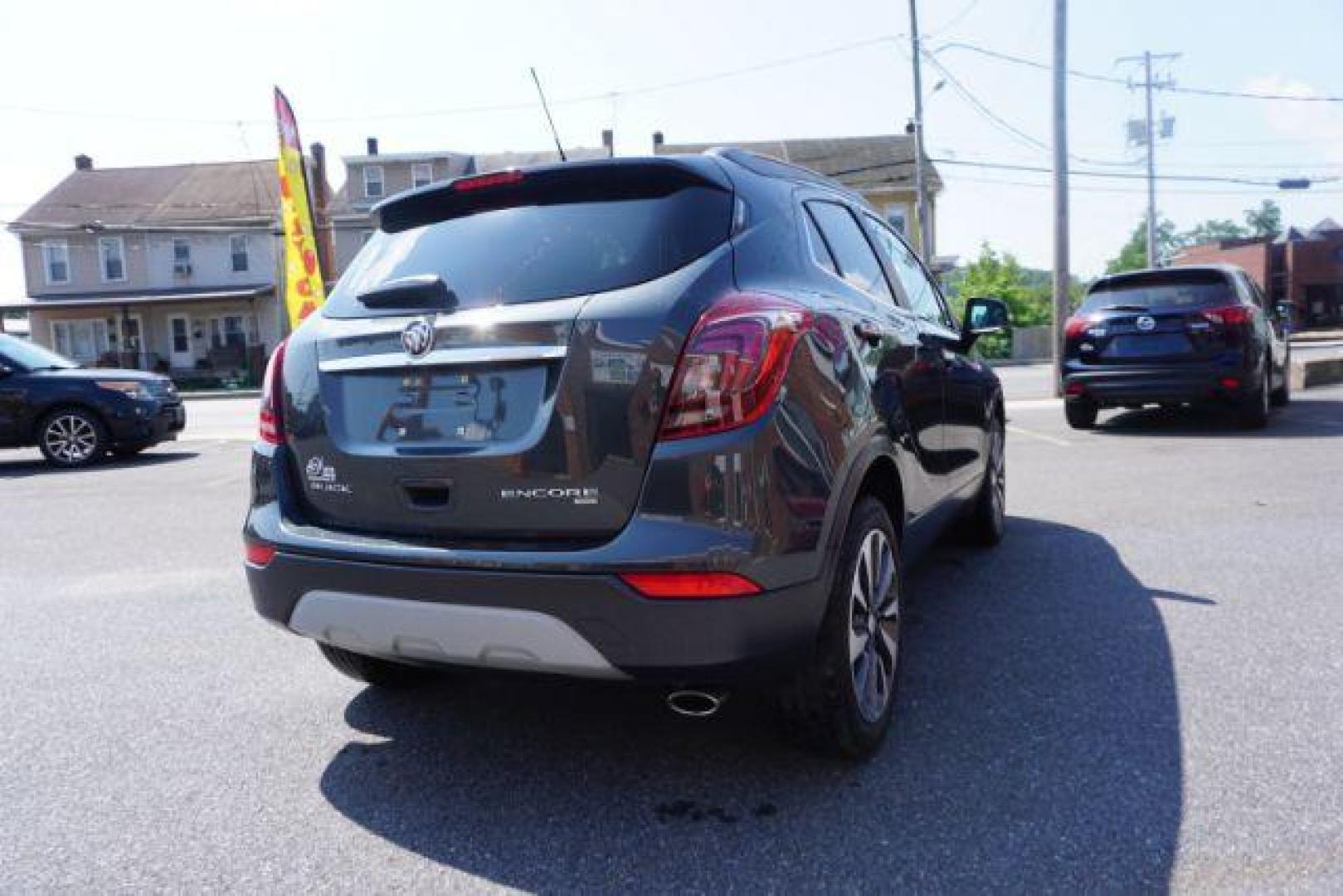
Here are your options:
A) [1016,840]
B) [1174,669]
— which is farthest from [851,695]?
[1174,669]

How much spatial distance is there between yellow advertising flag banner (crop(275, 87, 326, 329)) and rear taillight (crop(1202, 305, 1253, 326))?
46.4ft

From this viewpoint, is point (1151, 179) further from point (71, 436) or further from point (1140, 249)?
point (1140, 249)

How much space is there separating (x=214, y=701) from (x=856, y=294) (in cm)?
259

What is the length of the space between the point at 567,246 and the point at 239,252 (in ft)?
133

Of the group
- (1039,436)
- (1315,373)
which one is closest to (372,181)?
(1315,373)

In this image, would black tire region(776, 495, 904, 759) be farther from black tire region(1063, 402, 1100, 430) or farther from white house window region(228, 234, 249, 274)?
white house window region(228, 234, 249, 274)

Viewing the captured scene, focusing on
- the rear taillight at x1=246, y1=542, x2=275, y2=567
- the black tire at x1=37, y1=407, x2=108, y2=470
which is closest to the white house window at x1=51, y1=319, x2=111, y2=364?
the black tire at x1=37, y1=407, x2=108, y2=470

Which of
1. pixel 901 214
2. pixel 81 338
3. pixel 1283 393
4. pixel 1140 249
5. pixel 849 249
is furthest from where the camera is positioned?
pixel 1140 249

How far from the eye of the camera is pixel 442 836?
2.50 meters

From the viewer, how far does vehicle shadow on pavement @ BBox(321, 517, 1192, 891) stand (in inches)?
91.0

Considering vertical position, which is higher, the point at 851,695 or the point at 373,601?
the point at 373,601

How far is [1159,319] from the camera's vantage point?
9461 millimetres

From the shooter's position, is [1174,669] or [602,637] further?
[1174,669]

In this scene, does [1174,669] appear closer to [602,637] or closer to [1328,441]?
[602,637]
